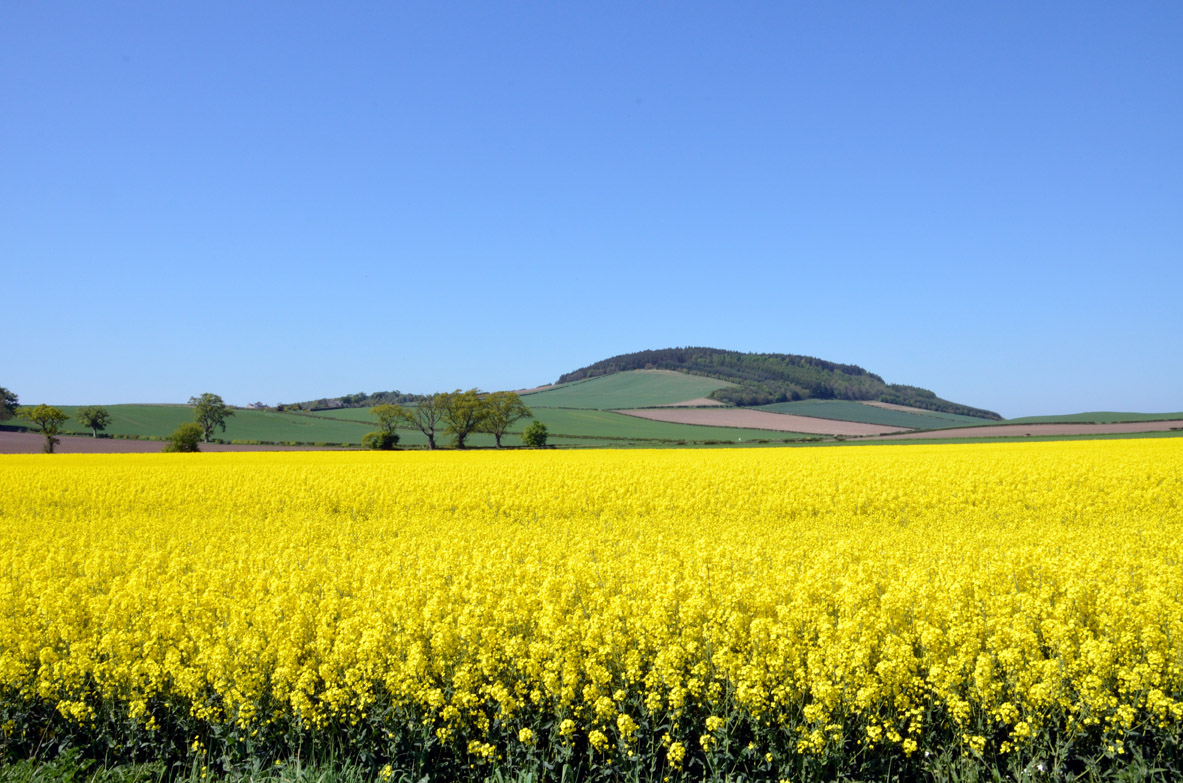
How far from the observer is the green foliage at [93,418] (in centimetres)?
6931

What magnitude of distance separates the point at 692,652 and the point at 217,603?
18.1 ft

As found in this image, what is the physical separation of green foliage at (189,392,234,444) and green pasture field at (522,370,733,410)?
1524 inches

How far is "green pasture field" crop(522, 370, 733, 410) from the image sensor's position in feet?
315

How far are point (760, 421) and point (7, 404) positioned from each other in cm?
7878

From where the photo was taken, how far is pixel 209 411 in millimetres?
71062

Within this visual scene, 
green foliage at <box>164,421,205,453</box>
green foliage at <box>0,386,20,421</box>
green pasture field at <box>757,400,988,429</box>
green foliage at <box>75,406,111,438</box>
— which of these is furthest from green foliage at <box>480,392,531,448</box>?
green foliage at <box>0,386,20,421</box>

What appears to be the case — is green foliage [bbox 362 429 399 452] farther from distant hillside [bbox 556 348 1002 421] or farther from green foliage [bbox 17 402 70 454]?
distant hillside [bbox 556 348 1002 421]

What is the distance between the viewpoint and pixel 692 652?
5.91 m

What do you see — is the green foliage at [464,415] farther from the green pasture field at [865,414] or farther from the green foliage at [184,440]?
the green pasture field at [865,414]

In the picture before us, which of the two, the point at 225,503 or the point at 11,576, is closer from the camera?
the point at 11,576

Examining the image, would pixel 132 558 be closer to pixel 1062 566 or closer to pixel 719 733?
pixel 719 733

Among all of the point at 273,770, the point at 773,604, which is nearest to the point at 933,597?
the point at 773,604

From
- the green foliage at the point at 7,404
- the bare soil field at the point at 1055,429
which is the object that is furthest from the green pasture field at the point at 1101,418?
the green foliage at the point at 7,404

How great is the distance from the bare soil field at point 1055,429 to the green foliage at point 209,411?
69584 millimetres
